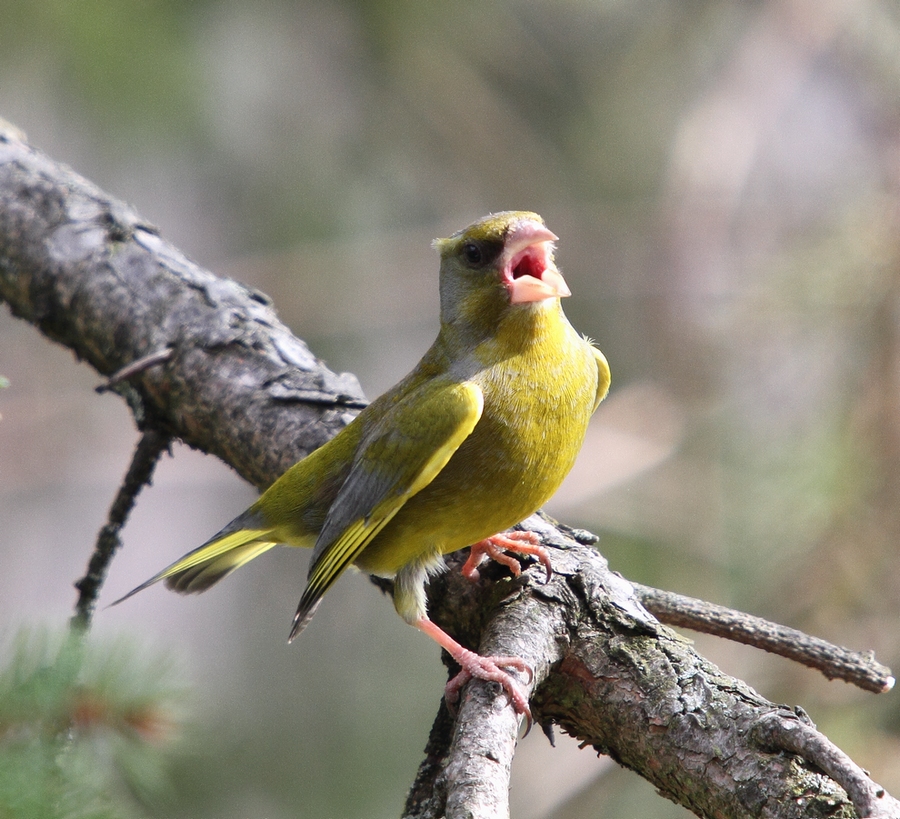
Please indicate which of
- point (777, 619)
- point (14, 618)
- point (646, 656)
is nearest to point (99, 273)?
point (14, 618)

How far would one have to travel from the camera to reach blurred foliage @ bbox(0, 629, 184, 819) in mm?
1403

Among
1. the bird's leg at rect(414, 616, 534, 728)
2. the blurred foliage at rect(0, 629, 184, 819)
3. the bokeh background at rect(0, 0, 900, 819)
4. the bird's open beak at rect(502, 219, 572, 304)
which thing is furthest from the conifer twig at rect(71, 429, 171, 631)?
the bird's open beak at rect(502, 219, 572, 304)

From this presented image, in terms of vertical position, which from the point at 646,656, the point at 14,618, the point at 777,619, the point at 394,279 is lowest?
the point at 14,618

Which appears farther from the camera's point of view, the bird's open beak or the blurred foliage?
the bird's open beak

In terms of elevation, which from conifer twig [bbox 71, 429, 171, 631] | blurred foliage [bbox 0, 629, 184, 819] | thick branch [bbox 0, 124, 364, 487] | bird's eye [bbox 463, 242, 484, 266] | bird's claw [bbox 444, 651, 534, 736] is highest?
Result: bird's eye [bbox 463, 242, 484, 266]

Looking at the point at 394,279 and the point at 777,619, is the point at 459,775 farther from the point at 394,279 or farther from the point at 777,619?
the point at 394,279

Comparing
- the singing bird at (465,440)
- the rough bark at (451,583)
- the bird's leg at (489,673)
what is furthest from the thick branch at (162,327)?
the bird's leg at (489,673)

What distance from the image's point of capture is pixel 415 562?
3.00 m

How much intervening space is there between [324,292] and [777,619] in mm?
3967

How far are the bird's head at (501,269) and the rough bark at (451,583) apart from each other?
23.6 inches

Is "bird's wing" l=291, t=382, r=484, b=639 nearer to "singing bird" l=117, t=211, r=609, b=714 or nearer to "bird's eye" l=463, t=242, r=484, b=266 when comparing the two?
"singing bird" l=117, t=211, r=609, b=714

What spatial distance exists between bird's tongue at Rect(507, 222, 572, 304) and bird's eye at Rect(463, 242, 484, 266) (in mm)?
119

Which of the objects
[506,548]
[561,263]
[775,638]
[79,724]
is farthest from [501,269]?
[561,263]

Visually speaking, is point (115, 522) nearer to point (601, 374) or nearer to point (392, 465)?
point (392, 465)
